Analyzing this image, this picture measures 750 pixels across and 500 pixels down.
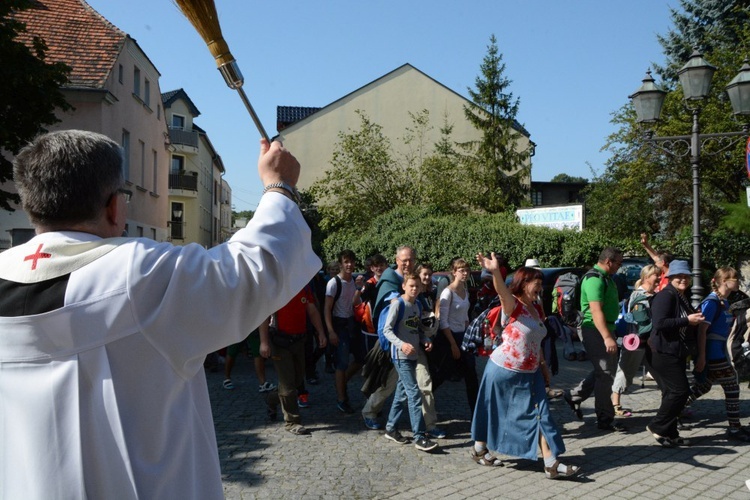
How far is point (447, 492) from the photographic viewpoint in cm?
557

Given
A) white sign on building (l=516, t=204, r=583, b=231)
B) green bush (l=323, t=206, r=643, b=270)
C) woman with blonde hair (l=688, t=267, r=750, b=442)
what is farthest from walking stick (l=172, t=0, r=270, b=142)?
white sign on building (l=516, t=204, r=583, b=231)

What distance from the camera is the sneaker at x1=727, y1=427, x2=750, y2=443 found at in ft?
23.7

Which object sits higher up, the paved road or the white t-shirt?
the white t-shirt

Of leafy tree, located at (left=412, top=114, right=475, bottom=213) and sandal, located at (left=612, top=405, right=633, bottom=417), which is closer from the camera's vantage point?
sandal, located at (left=612, top=405, right=633, bottom=417)

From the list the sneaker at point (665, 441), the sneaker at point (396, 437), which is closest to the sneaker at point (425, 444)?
the sneaker at point (396, 437)

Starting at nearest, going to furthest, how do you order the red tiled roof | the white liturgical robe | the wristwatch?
the white liturgical robe, the wristwatch, the red tiled roof

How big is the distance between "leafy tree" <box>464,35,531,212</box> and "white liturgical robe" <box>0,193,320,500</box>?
1514 inches

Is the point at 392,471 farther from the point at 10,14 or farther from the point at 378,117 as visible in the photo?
the point at 378,117

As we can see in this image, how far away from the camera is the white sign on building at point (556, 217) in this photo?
71.8 ft

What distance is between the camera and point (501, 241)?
835 inches

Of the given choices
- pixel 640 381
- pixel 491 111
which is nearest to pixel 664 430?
pixel 640 381

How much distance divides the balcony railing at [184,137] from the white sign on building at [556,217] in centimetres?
3530

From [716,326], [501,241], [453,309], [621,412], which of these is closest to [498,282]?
[453,309]

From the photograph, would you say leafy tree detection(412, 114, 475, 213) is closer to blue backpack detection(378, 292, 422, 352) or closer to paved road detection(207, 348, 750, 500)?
paved road detection(207, 348, 750, 500)
